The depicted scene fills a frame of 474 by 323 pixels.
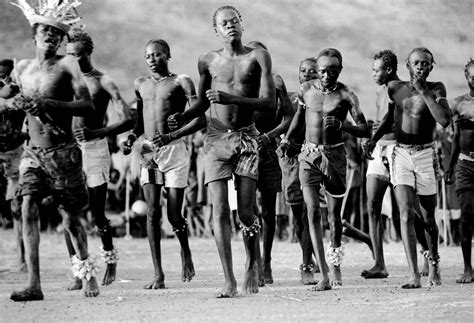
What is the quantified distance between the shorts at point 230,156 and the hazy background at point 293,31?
598 cm

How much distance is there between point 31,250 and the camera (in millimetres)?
6711

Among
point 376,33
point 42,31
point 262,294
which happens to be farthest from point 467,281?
point 376,33

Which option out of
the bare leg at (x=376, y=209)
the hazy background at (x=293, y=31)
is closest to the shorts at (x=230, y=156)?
the bare leg at (x=376, y=209)

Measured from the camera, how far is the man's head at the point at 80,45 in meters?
8.34

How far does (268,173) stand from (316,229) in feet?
3.04

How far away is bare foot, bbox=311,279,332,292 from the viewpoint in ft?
24.4

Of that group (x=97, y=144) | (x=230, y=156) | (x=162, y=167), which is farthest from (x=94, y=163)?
(x=230, y=156)

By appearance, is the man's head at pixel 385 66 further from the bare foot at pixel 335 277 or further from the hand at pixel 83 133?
the hand at pixel 83 133

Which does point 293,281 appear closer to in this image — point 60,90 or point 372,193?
point 372,193

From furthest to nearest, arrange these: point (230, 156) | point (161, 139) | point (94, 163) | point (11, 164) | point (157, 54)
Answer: point (11, 164) → point (94, 163) → point (157, 54) → point (161, 139) → point (230, 156)

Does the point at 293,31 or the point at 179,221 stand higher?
the point at 293,31

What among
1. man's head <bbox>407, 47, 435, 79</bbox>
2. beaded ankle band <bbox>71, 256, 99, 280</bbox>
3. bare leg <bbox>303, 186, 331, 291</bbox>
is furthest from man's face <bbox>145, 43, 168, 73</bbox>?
man's head <bbox>407, 47, 435, 79</bbox>

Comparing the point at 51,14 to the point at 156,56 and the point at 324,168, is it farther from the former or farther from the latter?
the point at 324,168

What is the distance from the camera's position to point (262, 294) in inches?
279
